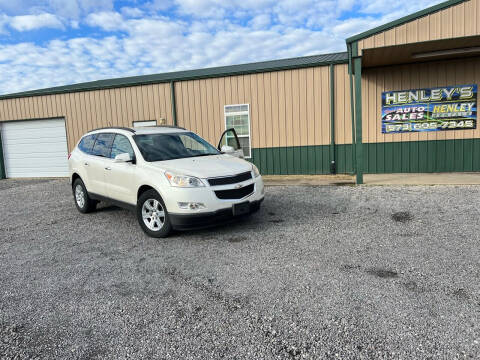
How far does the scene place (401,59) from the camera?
9.73m

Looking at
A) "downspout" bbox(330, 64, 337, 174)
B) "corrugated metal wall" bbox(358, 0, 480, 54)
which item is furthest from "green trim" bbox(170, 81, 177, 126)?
"corrugated metal wall" bbox(358, 0, 480, 54)

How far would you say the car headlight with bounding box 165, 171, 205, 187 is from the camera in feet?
16.1

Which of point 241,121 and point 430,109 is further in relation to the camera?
point 241,121

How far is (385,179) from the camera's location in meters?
9.56

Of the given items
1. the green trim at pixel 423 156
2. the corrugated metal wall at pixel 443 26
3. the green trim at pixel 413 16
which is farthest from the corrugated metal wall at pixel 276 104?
the corrugated metal wall at pixel 443 26

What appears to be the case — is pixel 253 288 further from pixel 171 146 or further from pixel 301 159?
pixel 301 159

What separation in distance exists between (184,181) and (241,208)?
898mm

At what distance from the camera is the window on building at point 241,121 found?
39.1 ft

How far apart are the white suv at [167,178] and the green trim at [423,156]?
6226mm

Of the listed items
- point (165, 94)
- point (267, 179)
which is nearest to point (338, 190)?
point (267, 179)

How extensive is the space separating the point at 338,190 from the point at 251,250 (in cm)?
459

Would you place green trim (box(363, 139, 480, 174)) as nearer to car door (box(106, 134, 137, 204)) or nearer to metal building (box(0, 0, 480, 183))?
metal building (box(0, 0, 480, 183))

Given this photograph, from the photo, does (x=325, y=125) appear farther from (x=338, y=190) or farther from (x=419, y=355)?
(x=419, y=355)

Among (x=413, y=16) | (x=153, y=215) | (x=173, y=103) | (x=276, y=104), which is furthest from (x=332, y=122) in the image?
(x=153, y=215)
